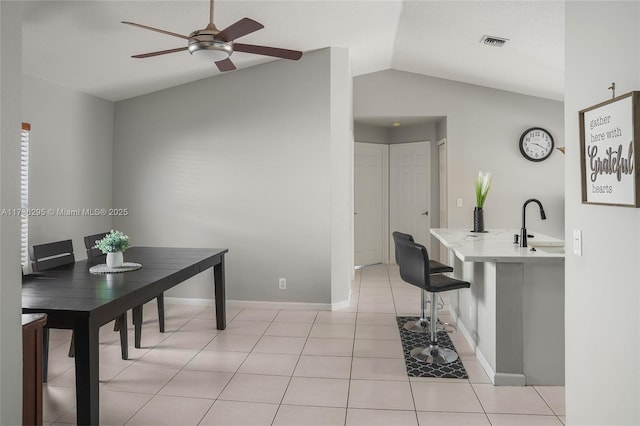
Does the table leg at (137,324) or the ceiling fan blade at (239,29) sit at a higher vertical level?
the ceiling fan blade at (239,29)

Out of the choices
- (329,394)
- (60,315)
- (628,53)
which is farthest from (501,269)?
(60,315)

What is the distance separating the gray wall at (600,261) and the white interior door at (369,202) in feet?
18.0

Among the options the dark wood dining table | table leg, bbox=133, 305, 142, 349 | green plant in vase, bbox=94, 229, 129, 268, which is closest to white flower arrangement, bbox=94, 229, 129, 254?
green plant in vase, bbox=94, 229, 129, 268

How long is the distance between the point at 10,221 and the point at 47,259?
2.16 meters

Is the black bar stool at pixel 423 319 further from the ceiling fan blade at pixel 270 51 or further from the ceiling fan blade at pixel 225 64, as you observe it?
the ceiling fan blade at pixel 225 64

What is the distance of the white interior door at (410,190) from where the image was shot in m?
7.24

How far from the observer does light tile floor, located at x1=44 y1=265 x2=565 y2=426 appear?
2.51m

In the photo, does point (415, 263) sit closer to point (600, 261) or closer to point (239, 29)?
point (600, 261)

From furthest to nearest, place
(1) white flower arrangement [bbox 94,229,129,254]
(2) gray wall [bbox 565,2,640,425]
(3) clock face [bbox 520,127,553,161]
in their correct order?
(3) clock face [bbox 520,127,553,161], (1) white flower arrangement [bbox 94,229,129,254], (2) gray wall [bbox 565,2,640,425]

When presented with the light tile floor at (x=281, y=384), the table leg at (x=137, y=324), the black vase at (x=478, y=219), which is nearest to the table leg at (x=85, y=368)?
the light tile floor at (x=281, y=384)

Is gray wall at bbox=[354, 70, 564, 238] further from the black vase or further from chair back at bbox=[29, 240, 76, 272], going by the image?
chair back at bbox=[29, 240, 76, 272]

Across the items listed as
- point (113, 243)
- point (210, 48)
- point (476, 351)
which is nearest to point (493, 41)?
point (476, 351)

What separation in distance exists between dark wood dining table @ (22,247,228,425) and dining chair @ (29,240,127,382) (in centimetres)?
9

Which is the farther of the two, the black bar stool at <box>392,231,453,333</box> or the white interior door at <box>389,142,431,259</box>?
the white interior door at <box>389,142,431,259</box>
